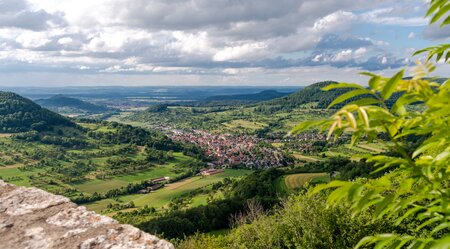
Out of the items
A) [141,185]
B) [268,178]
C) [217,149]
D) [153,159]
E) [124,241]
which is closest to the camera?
[124,241]

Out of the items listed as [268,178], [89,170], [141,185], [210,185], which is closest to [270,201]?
[268,178]

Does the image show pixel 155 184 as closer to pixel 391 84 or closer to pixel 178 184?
A: pixel 178 184

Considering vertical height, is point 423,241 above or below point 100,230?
above

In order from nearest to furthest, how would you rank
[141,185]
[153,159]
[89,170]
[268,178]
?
1. [268,178]
2. [141,185]
3. [89,170]
4. [153,159]

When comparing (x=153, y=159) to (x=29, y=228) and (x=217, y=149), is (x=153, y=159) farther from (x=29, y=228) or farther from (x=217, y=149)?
(x=29, y=228)

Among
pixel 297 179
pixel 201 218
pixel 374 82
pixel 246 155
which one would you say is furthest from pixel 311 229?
pixel 246 155

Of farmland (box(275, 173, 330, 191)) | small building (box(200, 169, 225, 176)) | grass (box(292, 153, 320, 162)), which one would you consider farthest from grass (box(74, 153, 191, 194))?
farmland (box(275, 173, 330, 191))
